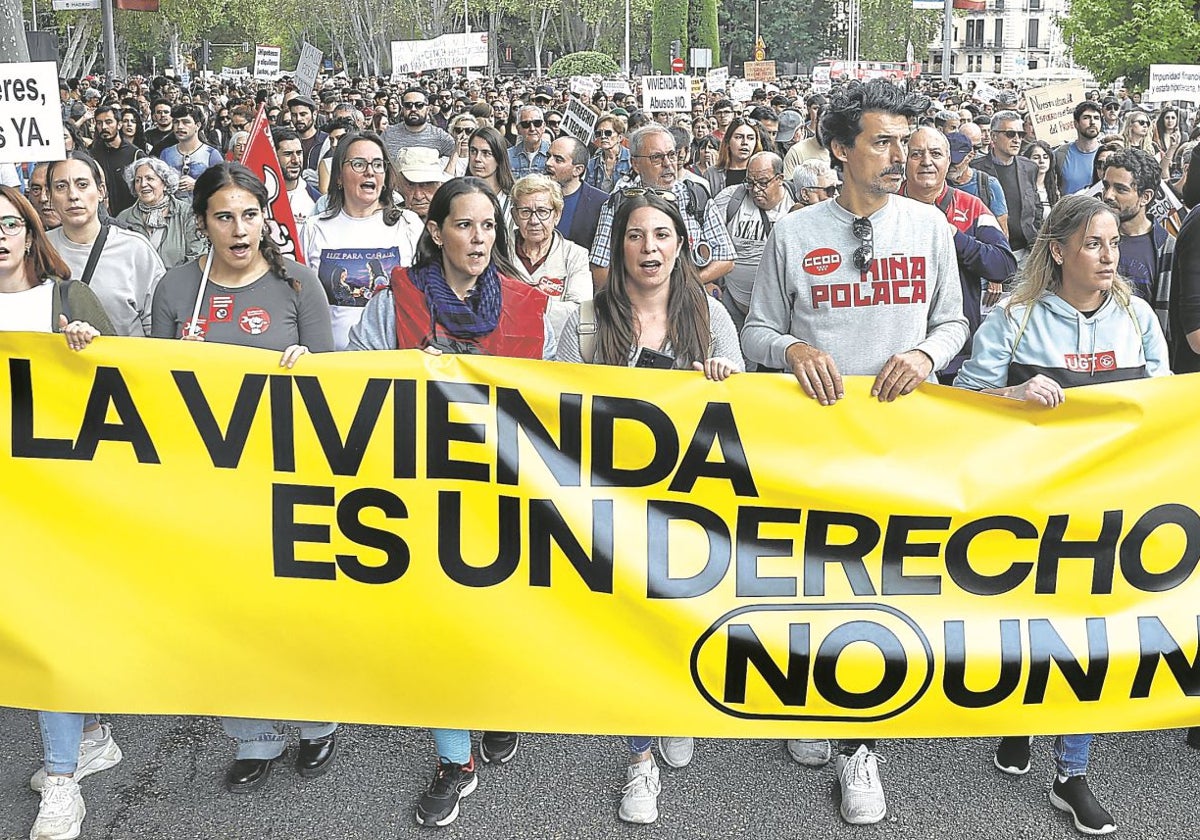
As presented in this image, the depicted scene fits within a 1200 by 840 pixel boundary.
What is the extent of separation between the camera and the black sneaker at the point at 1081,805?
3895 millimetres

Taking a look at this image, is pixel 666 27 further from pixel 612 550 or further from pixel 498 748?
pixel 612 550

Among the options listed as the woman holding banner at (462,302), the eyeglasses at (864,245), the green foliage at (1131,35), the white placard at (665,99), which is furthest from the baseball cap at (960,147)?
the green foliage at (1131,35)

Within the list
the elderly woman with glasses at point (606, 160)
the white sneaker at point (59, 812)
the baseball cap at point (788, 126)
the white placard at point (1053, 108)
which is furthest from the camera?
the baseball cap at point (788, 126)

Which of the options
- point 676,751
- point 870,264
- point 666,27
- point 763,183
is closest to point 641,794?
point 676,751

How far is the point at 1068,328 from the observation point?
4.16 metres

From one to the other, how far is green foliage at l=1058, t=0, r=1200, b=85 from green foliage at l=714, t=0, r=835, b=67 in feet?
184

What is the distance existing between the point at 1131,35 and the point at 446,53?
25.3 m

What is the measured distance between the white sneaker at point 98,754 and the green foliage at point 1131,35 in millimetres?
38091

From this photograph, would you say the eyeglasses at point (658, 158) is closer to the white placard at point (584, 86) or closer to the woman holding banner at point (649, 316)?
the woman holding banner at point (649, 316)

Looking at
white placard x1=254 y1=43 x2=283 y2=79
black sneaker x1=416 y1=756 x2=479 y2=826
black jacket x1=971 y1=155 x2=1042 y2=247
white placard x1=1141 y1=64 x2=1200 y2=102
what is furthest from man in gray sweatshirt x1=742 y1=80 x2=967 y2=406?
white placard x1=254 y1=43 x2=283 y2=79

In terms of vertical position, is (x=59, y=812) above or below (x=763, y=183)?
below

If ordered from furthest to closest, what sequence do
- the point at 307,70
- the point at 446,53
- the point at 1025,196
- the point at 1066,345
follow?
the point at 446,53 → the point at 307,70 → the point at 1025,196 → the point at 1066,345

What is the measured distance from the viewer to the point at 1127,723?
12.2 feet

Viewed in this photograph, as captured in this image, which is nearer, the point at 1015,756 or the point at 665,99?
the point at 1015,756
